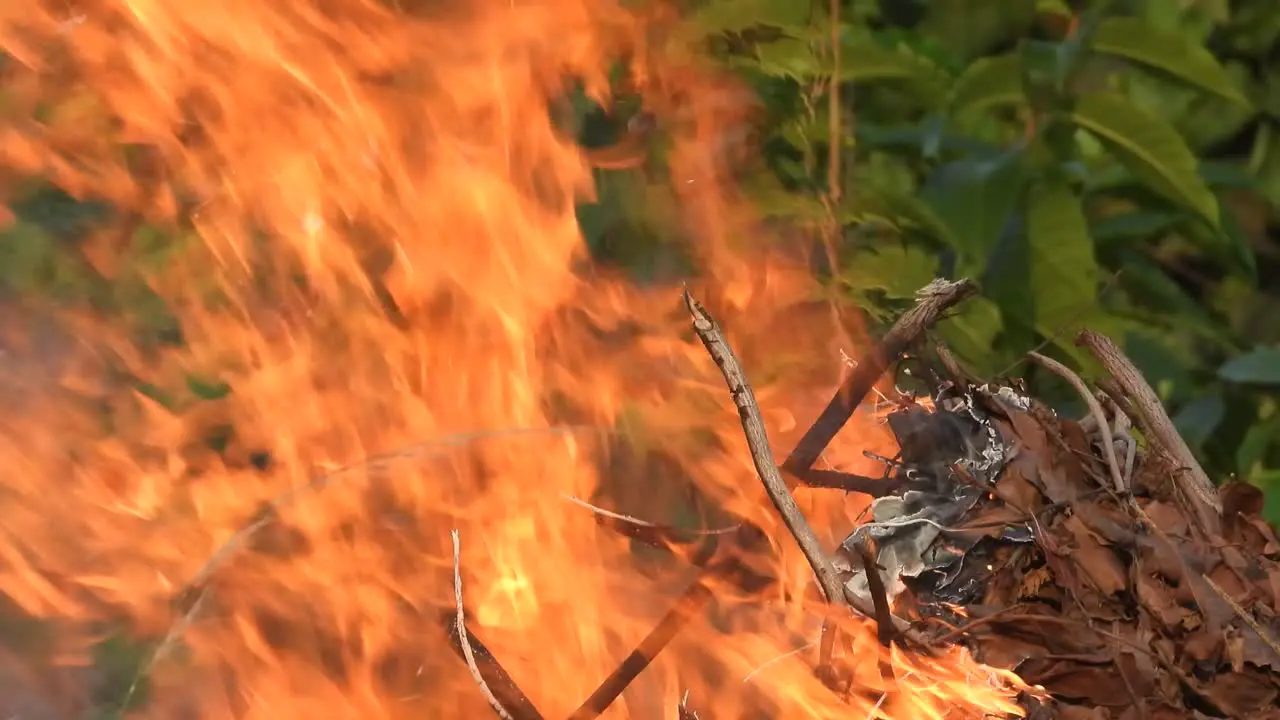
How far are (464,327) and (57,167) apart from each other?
49 cm

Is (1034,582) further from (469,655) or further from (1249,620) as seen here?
(469,655)

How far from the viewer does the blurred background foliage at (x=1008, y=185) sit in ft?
3.42

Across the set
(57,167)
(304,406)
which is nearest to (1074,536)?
(304,406)

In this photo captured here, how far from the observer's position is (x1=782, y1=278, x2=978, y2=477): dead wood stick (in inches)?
19.1

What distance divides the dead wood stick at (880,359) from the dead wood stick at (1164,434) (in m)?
0.11

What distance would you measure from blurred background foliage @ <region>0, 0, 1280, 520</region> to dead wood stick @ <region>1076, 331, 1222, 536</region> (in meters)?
0.44

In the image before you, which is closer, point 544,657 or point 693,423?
point 544,657

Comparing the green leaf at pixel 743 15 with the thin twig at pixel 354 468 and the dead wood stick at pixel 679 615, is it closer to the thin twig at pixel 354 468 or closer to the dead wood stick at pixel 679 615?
the thin twig at pixel 354 468

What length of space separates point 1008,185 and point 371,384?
663 mm

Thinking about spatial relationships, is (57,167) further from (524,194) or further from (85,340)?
(524,194)

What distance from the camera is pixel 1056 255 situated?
1.06 m

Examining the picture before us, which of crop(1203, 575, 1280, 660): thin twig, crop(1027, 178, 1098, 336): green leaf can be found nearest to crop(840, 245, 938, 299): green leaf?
crop(1027, 178, 1098, 336): green leaf

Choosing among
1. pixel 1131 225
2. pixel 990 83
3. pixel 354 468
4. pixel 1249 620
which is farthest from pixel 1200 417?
pixel 354 468

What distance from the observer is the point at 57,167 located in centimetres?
99
